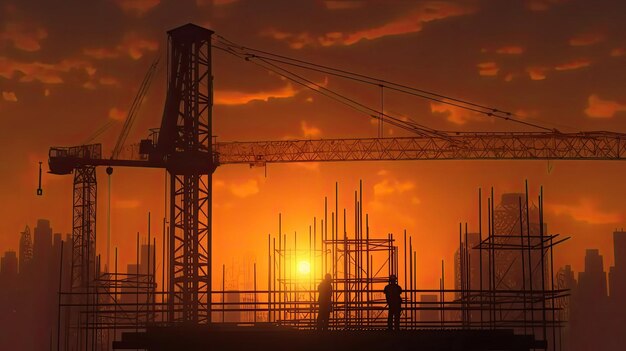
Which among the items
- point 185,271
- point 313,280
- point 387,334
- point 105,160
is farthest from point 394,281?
point 105,160

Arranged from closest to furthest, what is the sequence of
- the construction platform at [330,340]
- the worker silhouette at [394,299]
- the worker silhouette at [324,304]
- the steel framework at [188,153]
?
1. the construction platform at [330,340]
2. the worker silhouette at [324,304]
3. the worker silhouette at [394,299]
4. the steel framework at [188,153]

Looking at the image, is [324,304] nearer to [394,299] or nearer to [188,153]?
[394,299]

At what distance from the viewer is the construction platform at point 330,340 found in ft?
79.4

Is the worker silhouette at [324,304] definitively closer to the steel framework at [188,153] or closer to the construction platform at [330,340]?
the construction platform at [330,340]

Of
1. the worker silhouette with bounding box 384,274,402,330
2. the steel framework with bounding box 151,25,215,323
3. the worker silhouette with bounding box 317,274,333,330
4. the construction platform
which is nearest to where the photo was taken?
the construction platform

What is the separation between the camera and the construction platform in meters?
24.2

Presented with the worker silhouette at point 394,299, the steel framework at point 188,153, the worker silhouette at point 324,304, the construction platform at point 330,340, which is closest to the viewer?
the construction platform at point 330,340

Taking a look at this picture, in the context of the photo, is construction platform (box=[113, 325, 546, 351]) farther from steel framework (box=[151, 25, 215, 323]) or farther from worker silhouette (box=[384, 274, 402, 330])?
steel framework (box=[151, 25, 215, 323])

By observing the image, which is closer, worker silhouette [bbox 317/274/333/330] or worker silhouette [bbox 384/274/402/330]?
worker silhouette [bbox 317/274/333/330]

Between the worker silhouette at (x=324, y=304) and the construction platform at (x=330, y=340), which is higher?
the worker silhouette at (x=324, y=304)

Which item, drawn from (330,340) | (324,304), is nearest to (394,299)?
(324,304)

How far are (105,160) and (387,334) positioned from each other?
4929 cm

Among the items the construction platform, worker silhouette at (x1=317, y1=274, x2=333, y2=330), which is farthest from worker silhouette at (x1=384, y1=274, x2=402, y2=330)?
the construction platform

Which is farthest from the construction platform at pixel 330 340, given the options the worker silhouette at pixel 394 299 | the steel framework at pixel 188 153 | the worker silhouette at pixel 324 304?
the steel framework at pixel 188 153
